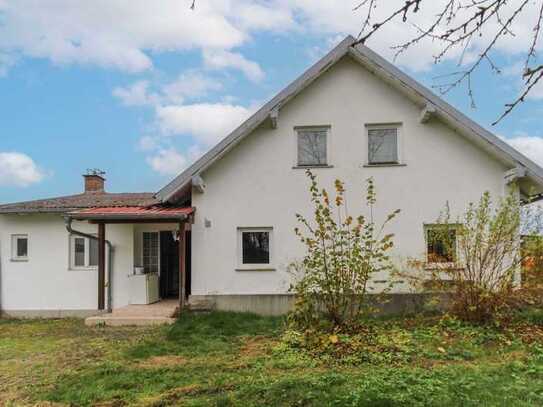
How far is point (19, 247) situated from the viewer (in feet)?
47.7

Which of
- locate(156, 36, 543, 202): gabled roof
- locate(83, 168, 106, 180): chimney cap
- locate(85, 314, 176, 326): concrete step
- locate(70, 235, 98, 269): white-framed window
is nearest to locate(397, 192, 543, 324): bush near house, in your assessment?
locate(156, 36, 543, 202): gabled roof

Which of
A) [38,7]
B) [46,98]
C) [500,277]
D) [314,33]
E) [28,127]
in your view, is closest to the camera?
[314,33]

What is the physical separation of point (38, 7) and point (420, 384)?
7.25 metres

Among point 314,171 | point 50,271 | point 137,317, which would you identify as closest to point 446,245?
point 314,171

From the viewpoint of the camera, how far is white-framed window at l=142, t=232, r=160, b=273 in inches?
588

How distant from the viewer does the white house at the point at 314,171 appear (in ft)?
39.8

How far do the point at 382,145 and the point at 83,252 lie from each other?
31.4ft

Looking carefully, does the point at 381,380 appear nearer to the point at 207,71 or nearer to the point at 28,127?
the point at 207,71

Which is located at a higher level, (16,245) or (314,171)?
(314,171)

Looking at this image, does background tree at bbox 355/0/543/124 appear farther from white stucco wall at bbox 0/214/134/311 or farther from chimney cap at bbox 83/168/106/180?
chimney cap at bbox 83/168/106/180

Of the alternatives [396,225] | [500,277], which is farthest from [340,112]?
[500,277]

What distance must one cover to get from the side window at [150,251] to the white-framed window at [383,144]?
23.9 feet

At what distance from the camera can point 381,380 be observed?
19.9 feet

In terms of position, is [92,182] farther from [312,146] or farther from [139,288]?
[312,146]
